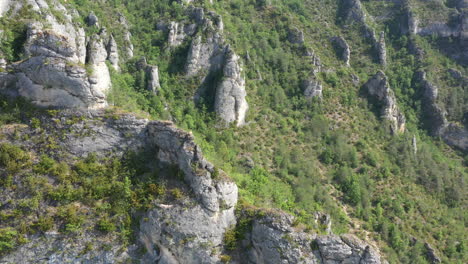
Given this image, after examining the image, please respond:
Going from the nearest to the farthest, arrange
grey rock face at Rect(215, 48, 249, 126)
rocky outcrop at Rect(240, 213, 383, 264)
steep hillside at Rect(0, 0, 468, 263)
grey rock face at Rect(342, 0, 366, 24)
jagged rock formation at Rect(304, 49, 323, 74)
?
rocky outcrop at Rect(240, 213, 383, 264) < steep hillside at Rect(0, 0, 468, 263) < grey rock face at Rect(215, 48, 249, 126) < jagged rock formation at Rect(304, 49, 323, 74) < grey rock face at Rect(342, 0, 366, 24)

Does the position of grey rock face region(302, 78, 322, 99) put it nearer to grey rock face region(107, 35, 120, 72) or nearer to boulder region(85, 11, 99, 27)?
grey rock face region(107, 35, 120, 72)

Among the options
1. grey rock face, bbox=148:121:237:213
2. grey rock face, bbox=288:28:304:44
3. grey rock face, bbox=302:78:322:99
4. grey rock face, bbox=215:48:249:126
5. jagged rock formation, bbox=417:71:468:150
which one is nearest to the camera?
grey rock face, bbox=148:121:237:213

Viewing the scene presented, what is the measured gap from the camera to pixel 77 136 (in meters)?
24.1

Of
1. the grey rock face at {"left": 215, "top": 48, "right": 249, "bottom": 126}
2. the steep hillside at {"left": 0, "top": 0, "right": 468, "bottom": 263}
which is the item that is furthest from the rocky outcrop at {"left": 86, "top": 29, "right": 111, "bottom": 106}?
the grey rock face at {"left": 215, "top": 48, "right": 249, "bottom": 126}

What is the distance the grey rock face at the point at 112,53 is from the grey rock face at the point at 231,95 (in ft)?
62.7

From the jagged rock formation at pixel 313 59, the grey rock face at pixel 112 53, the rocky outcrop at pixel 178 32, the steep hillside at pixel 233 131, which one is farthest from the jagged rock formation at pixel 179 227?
the jagged rock formation at pixel 313 59

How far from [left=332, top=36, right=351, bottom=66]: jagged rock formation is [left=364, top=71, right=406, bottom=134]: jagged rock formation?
9653mm

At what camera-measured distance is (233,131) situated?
196 ft

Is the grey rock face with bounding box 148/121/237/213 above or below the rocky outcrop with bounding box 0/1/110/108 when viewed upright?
below

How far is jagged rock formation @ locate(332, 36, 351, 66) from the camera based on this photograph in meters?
84.8

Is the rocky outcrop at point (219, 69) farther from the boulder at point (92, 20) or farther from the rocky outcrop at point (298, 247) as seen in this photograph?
the rocky outcrop at point (298, 247)

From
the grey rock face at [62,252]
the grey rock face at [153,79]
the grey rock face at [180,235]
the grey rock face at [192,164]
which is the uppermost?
the grey rock face at [153,79]

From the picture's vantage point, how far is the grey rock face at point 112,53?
55719mm

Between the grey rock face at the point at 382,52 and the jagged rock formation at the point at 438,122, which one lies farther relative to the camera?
the grey rock face at the point at 382,52
